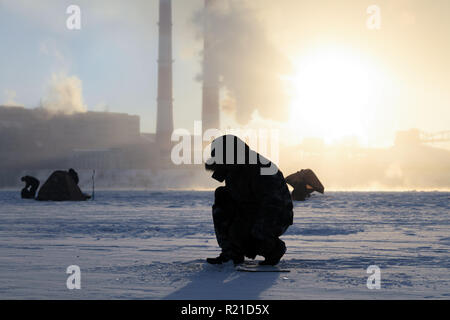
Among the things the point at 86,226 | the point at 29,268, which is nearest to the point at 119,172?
the point at 86,226

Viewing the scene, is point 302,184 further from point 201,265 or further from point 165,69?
point 165,69

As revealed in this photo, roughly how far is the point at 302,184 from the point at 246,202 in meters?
24.1

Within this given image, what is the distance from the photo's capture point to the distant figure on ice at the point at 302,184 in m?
30.2

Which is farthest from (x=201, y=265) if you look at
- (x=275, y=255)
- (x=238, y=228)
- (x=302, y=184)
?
(x=302, y=184)

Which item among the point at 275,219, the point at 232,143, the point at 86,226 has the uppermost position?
the point at 232,143

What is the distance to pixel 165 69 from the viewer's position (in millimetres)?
71562

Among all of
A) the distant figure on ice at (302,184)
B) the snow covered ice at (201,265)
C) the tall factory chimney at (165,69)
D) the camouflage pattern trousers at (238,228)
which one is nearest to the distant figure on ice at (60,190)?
the distant figure on ice at (302,184)

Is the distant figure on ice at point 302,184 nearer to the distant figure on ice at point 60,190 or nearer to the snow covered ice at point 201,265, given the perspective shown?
the distant figure on ice at point 60,190

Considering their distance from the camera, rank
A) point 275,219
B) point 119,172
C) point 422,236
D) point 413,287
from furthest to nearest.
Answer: point 119,172 < point 422,236 < point 275,219 < point 413,287

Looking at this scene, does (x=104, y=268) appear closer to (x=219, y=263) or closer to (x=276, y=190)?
(x=219, y=263)

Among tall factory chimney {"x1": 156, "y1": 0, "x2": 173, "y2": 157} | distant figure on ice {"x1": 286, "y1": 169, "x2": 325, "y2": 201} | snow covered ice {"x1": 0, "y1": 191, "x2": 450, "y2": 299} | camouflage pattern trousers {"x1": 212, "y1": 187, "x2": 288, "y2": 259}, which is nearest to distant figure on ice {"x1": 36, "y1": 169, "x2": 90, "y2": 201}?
distant figure on ice {"x1": 286, "y1": 169, "x2": 325, "y2": 201}

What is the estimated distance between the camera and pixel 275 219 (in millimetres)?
6676

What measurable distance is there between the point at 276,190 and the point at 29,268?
309cm

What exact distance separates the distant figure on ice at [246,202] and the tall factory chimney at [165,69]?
6505 cm
